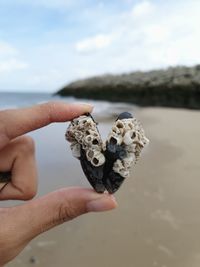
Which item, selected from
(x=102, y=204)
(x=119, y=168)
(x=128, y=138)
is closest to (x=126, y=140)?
(x=128, y=138)

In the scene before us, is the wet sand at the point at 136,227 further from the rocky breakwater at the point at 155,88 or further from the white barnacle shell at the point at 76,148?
the rocky breakwater at the point at 155,88

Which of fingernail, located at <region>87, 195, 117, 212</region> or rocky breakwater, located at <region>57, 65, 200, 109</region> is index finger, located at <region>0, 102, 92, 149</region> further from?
rocky breakwater, located at <region>57, 65, 200, 109</region>

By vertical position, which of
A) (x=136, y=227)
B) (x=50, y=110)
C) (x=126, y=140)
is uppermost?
(x=50, y=110)

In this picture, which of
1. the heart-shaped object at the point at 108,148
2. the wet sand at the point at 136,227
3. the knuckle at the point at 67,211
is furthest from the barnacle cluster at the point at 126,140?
the wet sand at the point at 136,227

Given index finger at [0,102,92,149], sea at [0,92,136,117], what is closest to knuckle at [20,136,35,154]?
index finger at [0,102,92,149]

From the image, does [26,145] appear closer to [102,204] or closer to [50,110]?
[50,110]

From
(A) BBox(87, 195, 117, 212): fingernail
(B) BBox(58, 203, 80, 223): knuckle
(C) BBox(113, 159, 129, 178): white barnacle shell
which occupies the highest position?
(C) BBox(113, 159, 129, 178): white barnacle shell
